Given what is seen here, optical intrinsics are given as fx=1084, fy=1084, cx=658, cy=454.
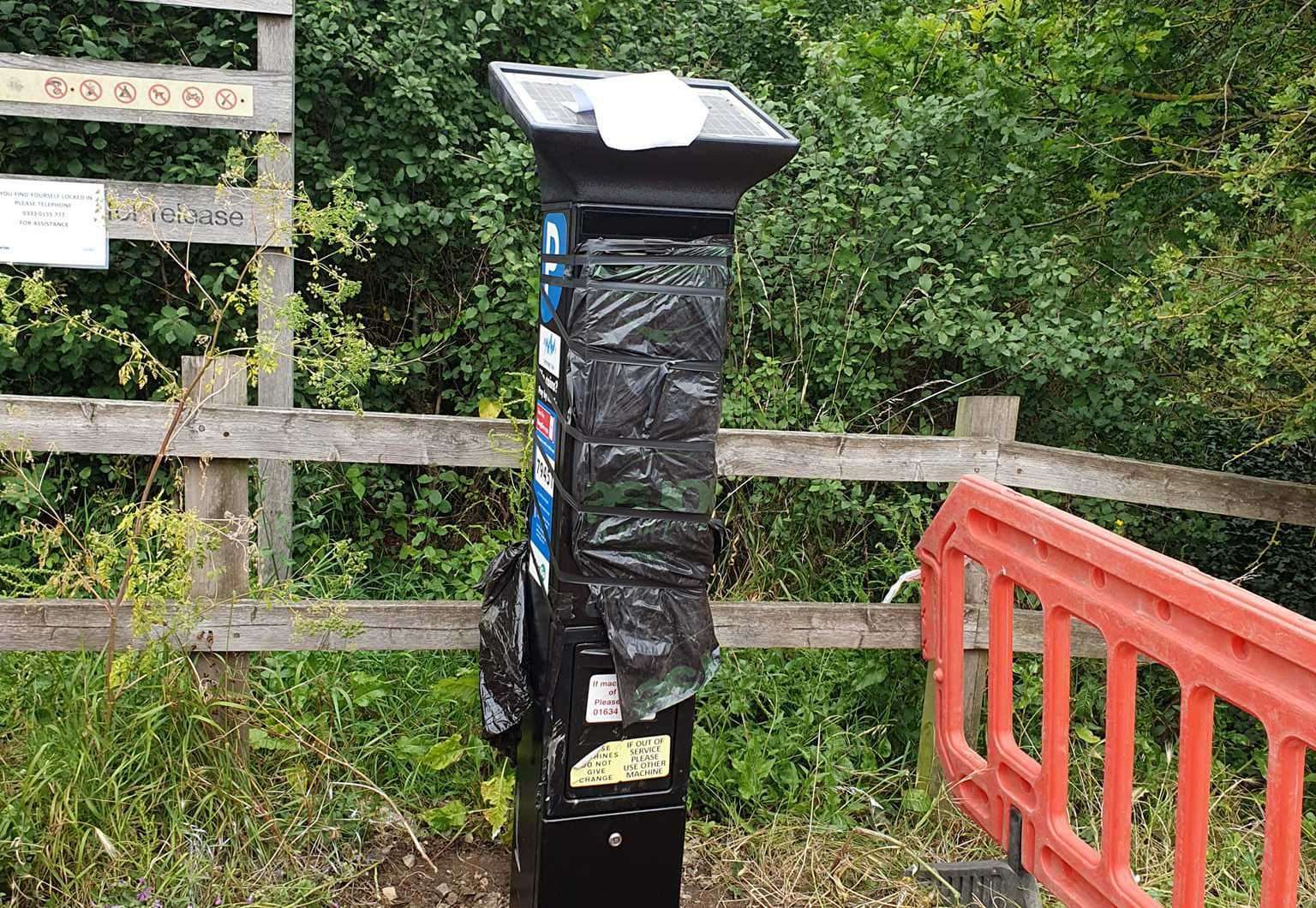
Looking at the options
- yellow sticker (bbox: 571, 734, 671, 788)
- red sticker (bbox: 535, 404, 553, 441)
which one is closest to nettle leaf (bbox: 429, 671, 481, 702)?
yellow sticker (bbox: 571, 734, 671, 788)

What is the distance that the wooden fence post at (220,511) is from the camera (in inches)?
122

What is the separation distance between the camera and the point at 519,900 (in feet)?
9.71

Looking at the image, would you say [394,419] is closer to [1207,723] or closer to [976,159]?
[1207,723]

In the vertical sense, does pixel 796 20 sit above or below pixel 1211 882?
above

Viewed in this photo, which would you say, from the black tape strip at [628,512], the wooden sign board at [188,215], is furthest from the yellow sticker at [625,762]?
the wooden sign board at [188,215]

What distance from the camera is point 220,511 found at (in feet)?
10.5

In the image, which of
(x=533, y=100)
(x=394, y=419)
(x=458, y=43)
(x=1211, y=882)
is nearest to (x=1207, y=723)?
(x=1211, y=882)

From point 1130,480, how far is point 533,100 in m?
2.52

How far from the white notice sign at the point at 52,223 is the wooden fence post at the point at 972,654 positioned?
3458mm

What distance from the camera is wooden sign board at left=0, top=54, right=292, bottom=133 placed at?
4.20m

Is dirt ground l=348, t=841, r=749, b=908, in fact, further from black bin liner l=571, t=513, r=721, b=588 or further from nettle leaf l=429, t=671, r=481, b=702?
black bin liner l=571, t=513, r=721, b=588

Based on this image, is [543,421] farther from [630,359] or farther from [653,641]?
[653,641]

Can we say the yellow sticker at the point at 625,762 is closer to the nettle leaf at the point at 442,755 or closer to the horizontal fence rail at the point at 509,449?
the nettle leaf at the point at 442,755

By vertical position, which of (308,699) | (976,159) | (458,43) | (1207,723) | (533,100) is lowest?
(308,699)
